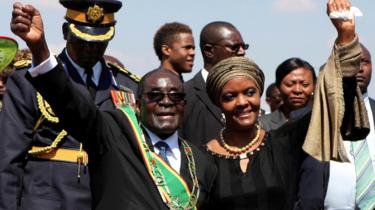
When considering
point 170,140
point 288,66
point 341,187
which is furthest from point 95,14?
point 288,66

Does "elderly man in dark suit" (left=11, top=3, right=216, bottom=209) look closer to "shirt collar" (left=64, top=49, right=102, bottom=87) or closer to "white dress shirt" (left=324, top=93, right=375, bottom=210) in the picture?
"shirt collar" (left=64, top=49, right=102, bottom=87)

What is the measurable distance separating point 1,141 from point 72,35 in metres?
0.90

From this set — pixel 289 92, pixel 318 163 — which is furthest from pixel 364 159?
pixel 289 92

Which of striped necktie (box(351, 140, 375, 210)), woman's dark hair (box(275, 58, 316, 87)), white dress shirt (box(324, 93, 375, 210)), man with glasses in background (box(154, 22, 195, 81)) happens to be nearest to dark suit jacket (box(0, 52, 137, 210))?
white dress shirt (box(324, 93, 375, 210))

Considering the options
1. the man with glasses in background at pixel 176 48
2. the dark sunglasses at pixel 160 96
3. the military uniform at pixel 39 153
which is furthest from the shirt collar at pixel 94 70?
the man with glasses in background at pixel 176 48

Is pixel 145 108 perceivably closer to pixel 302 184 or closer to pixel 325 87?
pixel 325 87

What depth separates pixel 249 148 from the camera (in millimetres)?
6730

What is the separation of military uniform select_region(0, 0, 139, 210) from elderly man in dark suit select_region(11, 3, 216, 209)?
1131mm

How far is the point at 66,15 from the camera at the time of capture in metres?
8.04

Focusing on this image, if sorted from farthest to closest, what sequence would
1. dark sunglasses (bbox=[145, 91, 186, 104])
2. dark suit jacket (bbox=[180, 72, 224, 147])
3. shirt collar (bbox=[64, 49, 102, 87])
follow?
dark suit jacket (bbox=[180, 72, 224, 147]), shirt collar (bbox=[64, 49, 102, 87]), dark sunglasses (bbox=[145, 91, 186, 104])

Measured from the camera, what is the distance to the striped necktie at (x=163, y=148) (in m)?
6.55

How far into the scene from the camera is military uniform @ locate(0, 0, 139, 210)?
771cm

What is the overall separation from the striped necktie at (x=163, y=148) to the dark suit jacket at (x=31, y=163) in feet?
4.11

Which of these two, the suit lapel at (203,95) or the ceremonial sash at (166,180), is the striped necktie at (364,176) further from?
the ceremonial sash at (166,180)
